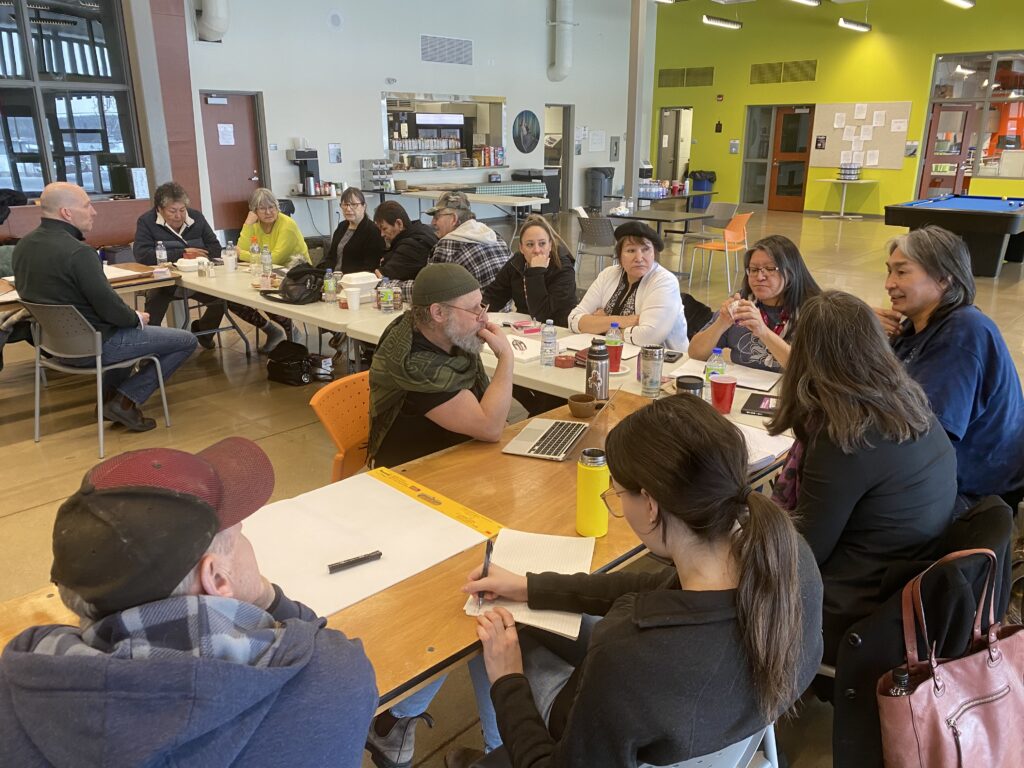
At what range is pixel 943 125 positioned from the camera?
46.0ft

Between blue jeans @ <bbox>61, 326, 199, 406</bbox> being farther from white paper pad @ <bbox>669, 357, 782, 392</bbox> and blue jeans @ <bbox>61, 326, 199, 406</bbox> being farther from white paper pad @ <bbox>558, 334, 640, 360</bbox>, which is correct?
white paper pad @ <bbox>669, 357, 782, 392</bbox>

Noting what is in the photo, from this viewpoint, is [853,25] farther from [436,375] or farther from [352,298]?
[436,375]

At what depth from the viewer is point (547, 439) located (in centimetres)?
239

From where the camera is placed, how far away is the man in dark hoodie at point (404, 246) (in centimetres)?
520

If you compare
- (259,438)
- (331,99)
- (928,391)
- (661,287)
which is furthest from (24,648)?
(331,99)

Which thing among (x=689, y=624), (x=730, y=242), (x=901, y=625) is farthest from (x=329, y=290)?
(x=730, y=242)

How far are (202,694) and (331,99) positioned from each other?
1126 cm

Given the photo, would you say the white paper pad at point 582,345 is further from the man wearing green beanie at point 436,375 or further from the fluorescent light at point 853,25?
the fluorescent light at point 853,25

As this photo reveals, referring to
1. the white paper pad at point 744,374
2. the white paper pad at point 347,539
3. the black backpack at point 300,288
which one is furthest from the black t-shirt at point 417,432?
the black backpack at point 300,288

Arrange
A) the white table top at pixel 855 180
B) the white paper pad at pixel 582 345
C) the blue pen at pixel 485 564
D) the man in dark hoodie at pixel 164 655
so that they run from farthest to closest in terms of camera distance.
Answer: the white table top at pixel 855 180 → the white paper pad at pixel 582 345 → the blue pen at pixel 485 564 → the man in dark hoodie at pixel 164 655

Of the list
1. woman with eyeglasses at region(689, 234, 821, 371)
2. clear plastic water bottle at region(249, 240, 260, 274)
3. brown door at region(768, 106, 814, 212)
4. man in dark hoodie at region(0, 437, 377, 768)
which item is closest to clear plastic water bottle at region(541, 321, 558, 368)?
woman with eyeglasses at region(689, 234, 821, 371)

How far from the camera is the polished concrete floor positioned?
7.44ft

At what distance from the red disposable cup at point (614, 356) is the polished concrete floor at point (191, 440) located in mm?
1325

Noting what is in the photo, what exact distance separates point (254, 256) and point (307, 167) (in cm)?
543
